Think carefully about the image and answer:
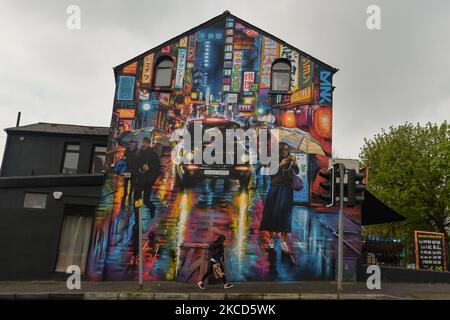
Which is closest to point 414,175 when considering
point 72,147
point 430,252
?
point 430,252

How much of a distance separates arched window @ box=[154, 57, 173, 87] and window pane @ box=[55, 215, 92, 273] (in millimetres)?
6173

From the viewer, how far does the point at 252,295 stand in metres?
10.5

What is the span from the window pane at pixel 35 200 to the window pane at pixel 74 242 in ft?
3.37

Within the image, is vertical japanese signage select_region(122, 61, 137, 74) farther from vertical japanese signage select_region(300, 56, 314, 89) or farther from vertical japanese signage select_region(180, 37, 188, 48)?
vertical japanese signage select_region(300, 56, 314, 89)

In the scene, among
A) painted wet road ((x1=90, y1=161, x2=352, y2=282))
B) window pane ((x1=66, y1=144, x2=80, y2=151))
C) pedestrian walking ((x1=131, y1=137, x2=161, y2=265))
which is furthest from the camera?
window pane ((x1=66, y1=144, x2=80, y2=151))

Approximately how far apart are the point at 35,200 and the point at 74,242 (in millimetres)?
2244

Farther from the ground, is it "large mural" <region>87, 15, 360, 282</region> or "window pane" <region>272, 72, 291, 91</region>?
"window pane" <region>272, 72, 291, 91</region>

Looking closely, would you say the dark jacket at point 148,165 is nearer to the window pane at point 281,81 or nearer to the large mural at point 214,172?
the large mural at point 214,172

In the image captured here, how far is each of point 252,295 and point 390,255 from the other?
472 inches

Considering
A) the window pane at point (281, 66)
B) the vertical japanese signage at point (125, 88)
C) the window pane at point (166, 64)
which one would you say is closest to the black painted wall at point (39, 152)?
the vertical japanese signage at point (125, 88)

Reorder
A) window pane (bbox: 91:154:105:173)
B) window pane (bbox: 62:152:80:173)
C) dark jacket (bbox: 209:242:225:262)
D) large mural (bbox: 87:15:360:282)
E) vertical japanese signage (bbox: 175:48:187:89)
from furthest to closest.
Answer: window pane (bbox: 62:152:80:173) < window pane (bbox: 91:154:105:173) < vertical japanese signage (bbox: 175:48:187:89) < large mural (bbox: 87:15:360:282) < dark jacket (bbox: 209:242:225:262)

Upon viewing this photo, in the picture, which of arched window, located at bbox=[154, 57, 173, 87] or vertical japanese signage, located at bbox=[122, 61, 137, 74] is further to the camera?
vertical japanese signage, located at bbox=[122, 61, 137, 74]

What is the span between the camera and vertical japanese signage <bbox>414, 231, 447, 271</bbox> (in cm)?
1574

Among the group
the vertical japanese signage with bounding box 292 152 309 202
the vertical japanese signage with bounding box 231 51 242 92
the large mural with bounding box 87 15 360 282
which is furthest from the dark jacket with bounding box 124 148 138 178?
the vertical japanese signage with bounding box 292 152 309 202
